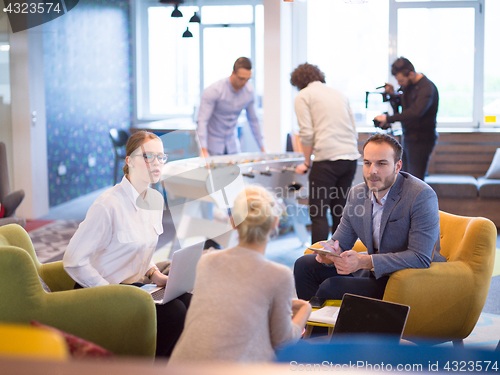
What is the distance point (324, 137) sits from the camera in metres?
3.80

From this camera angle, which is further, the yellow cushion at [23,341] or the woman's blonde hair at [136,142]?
the woman's blonde hair at [136,142]

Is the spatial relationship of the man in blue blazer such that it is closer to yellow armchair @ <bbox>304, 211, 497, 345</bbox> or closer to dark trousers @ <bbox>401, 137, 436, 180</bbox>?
yellow armchair @ <bbox>304, 211, 497, 345</bbox>

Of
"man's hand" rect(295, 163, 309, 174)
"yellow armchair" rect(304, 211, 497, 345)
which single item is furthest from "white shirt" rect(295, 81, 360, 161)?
"yellow armchair" rect(304, 211, 497, 345)

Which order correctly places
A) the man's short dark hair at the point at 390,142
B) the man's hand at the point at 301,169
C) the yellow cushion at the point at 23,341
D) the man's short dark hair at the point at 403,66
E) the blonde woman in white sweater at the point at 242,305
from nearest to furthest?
the yellow cushion at the point at 23,341
the blonde woman in white sweater at the point at 242,305
the man's short dark hair at the point at 390,142
the man's hand at the point at 301,169
the man's short dark hair at the point at 403,66

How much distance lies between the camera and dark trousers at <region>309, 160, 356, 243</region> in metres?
3.84

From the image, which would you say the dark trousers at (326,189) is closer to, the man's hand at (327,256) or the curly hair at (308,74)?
the curly hair at (308,74)

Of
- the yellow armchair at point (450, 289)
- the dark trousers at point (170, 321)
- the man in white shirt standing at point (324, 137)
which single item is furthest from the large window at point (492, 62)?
the dark trousers at point (170, 321)

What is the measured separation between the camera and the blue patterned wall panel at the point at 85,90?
6.43 m

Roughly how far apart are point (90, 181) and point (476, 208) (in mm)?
5100

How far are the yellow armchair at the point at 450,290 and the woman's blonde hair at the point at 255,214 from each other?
884 mm

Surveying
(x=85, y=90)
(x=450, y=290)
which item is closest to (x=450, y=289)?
(x=450, y=290)

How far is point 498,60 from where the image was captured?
22.7ft

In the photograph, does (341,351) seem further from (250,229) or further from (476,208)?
(476,208)

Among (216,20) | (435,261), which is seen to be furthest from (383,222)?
(216,20)
